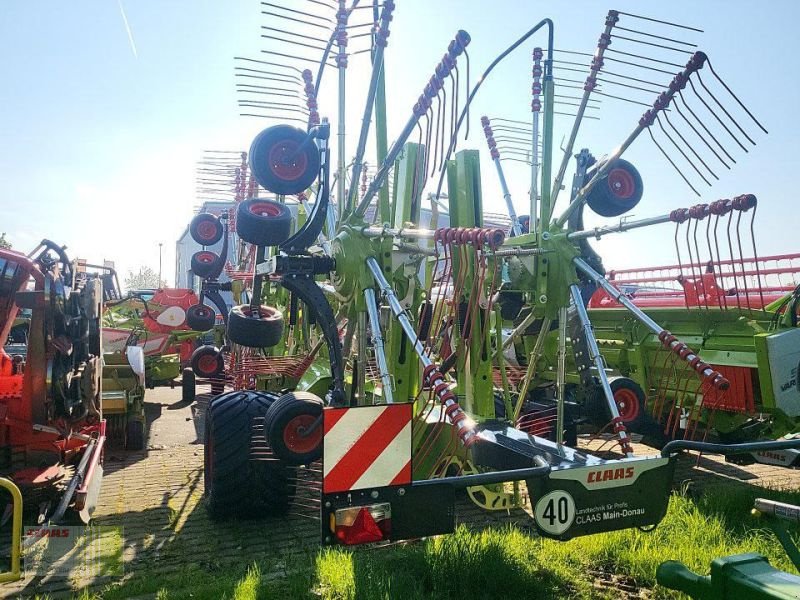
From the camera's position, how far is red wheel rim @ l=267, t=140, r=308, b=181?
461 centimetres

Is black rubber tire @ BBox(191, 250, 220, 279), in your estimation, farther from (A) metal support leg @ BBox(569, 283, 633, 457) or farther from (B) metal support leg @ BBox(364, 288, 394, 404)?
(A) metal support leg @ BBox(569, 283, 633, 457)

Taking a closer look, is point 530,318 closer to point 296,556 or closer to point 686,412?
point 686,412

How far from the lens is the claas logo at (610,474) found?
2.87 meters

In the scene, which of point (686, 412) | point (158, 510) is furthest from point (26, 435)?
point (686, 412)

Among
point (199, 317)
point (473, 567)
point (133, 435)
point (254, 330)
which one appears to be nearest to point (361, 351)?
point (254, 330)

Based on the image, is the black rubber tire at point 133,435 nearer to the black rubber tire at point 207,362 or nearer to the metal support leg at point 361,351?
the metal support leg at point 361,351

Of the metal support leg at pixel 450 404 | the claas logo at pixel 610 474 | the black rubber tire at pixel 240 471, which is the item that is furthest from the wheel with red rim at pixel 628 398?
the black rubber tire at pixel 240 471

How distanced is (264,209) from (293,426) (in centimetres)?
229

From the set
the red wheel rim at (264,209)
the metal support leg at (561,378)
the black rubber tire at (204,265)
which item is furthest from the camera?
the black rubber tire at (204,265)

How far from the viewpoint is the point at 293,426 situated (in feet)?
12.3

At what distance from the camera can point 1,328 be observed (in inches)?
174

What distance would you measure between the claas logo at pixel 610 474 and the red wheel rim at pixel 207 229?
7380 mm

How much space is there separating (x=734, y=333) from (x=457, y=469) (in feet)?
11.4

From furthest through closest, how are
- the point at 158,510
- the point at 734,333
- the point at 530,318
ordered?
the point at 734,333, the point at 530,318, the point at 158,510
